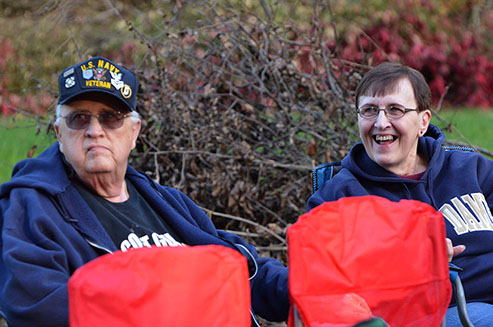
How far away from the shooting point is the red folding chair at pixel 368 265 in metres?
2.10

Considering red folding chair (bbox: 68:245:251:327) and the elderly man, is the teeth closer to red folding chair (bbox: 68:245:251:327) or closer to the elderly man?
the elderly man

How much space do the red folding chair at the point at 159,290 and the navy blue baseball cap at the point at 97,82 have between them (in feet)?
3.48

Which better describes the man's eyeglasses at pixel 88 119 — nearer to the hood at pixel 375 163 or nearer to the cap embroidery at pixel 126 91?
the cap embroidery at pixel 126 91

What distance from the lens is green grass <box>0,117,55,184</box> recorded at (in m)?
6.00

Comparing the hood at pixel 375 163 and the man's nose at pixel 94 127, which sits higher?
the man's nose at pixel 94 127

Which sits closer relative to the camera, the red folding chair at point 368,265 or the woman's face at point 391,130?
the red folding chair at point 368,265

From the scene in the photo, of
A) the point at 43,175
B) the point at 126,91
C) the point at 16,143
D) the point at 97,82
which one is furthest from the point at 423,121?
the point at 16,143

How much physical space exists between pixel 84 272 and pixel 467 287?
6.17 ft

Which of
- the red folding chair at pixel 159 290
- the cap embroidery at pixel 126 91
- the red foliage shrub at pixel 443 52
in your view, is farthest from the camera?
the red foliage shrub at pixel 443 52

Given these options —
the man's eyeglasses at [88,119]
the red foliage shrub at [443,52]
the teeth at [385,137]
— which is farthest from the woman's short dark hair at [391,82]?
the red foliage shrub at [443,52]

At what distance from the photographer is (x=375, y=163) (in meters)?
3.35

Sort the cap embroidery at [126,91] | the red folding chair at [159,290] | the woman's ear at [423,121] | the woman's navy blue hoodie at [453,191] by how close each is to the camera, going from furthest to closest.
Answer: the woman's ear at [423,121] < the woman's navy blue hoodie at [453,191] < the cap embroidery at [126,91] < the red folding chair at [159,290]

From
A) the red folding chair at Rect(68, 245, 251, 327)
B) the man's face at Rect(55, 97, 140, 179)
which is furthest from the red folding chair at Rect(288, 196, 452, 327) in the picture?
the man's face at Rect(55, 97, 140, 179)

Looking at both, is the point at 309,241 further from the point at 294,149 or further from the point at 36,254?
the point at 294,149
